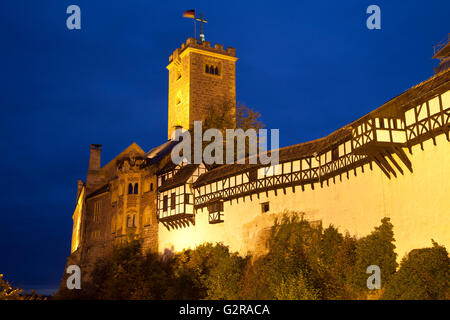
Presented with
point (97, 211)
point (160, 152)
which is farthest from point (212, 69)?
point (97, 211)

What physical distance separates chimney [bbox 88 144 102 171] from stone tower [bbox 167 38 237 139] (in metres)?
9.08

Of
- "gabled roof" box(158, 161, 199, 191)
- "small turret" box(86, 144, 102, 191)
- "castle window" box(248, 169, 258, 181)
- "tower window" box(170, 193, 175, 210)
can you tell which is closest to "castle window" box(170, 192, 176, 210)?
"tower window" box(170, 193, 175, 210)

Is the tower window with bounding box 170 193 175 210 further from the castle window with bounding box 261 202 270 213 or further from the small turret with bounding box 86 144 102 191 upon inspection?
the small turret with bounding box 86 144 102 191

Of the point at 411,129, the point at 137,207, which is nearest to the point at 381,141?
the point at 411,129

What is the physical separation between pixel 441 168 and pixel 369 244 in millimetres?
4973

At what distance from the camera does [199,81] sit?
5481 centimetres

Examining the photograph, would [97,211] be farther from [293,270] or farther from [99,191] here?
[293,270]

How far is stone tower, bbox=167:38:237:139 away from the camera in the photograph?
178 ft

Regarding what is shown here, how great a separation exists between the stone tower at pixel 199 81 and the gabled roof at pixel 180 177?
1353 centimetres

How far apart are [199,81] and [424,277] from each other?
39.2 meters

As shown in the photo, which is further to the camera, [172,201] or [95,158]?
[95,158]

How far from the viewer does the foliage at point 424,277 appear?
19.0 m

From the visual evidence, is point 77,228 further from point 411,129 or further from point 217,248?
point 411,129

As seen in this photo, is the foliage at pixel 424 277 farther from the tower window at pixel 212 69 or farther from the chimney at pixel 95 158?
the chimney at pixel 95 158
